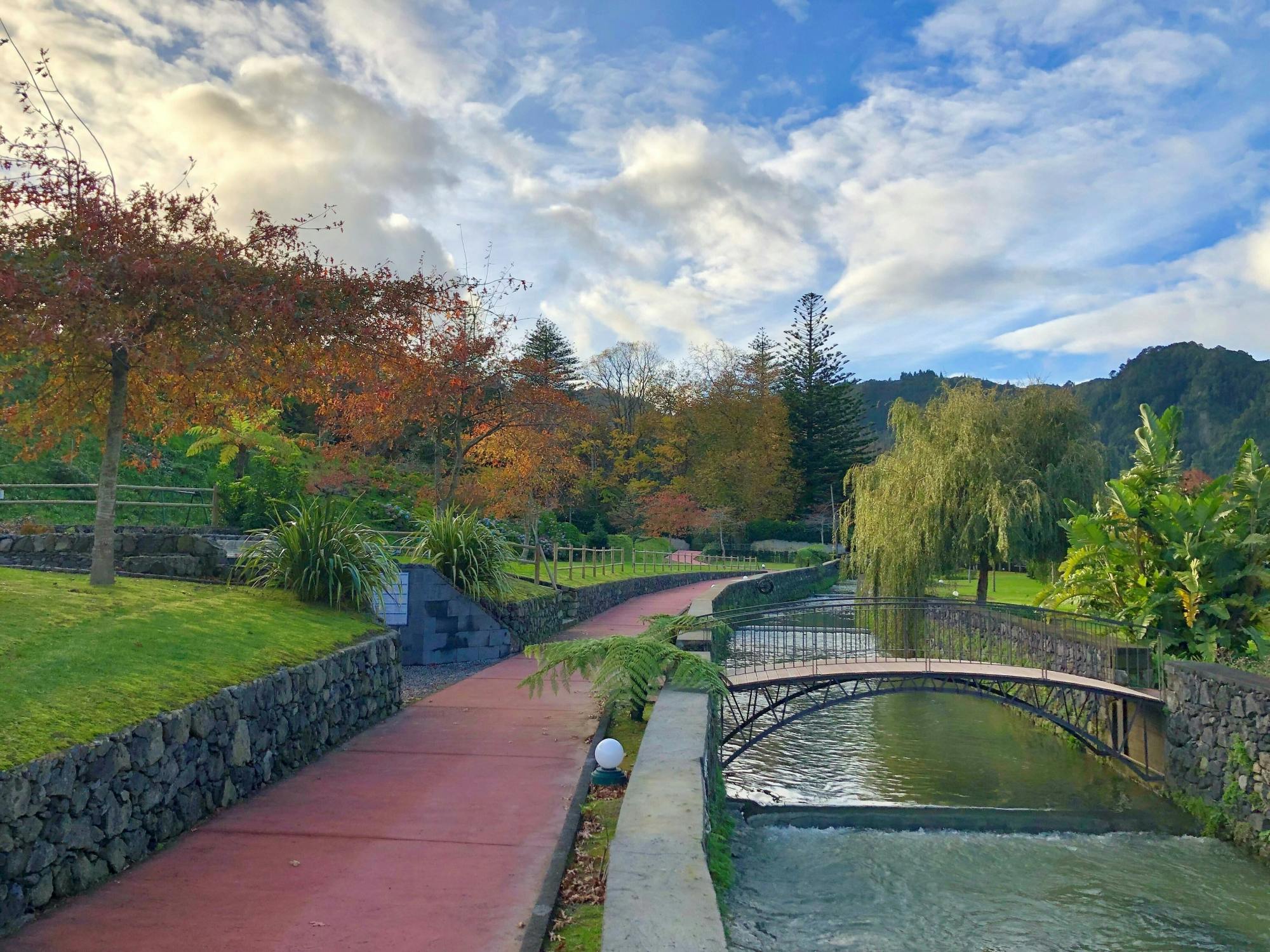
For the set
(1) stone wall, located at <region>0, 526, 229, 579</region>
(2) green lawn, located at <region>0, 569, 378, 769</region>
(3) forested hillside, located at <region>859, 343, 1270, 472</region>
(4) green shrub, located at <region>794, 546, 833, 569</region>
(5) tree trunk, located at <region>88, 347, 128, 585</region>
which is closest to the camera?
(2) green lawn, located at <region>0, 569, 378, 769</region>

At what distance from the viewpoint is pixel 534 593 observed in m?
16.8

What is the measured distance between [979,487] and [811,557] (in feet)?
90.6

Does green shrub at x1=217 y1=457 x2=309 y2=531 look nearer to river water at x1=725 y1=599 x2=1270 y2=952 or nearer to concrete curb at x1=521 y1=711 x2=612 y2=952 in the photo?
river water at x1=725 y1=599 x2=1270 y2=952

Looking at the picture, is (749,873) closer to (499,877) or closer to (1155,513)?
(499,877)

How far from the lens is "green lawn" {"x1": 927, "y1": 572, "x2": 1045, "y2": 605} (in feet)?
83.9

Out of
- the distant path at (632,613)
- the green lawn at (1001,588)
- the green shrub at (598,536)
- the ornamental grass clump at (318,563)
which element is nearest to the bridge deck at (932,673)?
the distant path at (632,613)

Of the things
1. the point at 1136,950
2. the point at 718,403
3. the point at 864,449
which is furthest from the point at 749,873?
the point at 864,449

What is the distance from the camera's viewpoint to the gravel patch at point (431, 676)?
38.5 ft

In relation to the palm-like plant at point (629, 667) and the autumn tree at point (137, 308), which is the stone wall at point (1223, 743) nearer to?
the palm-like plant at point (629, 667)

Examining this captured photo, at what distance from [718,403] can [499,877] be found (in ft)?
180

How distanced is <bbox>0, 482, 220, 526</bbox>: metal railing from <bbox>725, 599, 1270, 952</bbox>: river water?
11.1 metres

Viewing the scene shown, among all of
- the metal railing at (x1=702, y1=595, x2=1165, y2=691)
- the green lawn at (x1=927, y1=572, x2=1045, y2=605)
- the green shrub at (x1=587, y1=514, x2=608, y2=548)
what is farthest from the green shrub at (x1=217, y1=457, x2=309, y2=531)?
the green shrub at (x1=587, y1=514, x2=608, y2=548)

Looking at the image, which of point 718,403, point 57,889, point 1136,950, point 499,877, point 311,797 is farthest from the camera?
point 718,403

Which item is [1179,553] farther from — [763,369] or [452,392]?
[763,369]
